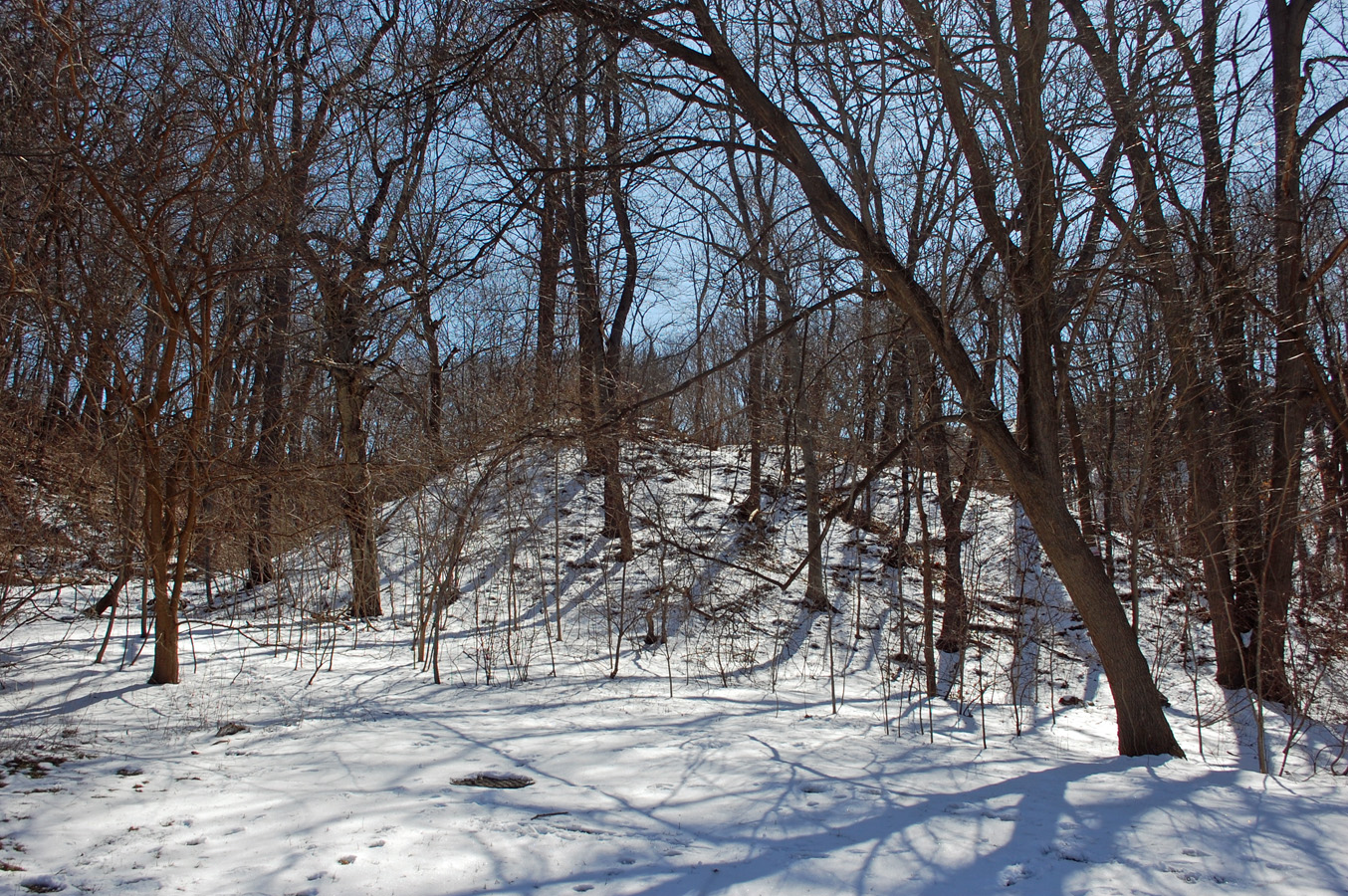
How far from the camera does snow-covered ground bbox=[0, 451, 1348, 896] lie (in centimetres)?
319

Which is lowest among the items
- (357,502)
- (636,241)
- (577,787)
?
(577,787)

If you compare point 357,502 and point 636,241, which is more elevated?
point 636,241

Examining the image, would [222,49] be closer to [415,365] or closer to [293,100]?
[293,100]

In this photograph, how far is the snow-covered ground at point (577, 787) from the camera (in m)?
3.19

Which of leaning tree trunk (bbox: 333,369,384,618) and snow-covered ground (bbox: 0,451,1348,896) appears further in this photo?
leaning tree trunk (bbox: 333,369,384,618)

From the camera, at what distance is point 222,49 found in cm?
773

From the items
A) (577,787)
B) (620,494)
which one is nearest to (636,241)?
(620,494)

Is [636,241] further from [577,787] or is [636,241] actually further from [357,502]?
[577,787]

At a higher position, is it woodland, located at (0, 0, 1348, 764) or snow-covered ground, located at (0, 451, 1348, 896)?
woodland, located at (0, 0, 1348, 764)

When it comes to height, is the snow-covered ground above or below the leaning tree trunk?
below

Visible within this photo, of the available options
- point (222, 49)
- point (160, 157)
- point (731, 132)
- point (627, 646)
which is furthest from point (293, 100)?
point (627, 646)

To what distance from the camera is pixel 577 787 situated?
4.34 metres

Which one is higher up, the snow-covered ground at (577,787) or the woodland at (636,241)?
the woodland at (636,241)

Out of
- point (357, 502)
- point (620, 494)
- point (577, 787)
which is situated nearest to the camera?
point (577, 787)
